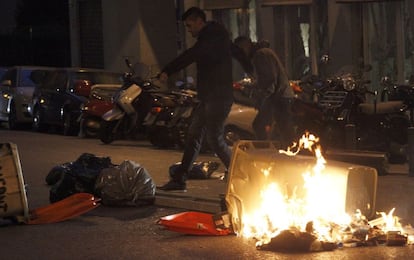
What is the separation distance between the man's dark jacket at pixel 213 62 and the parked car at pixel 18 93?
479 inches

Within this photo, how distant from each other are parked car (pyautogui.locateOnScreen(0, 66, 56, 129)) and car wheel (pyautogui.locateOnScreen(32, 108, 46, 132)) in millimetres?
635

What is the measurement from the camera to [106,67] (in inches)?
1062

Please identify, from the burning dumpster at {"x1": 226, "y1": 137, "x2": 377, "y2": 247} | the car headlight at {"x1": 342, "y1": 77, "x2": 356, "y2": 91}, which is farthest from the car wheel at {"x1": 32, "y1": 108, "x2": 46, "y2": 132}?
the burning dumpster at {"x1": 226, "y1": 137, "x2": 377, "y2": 247}

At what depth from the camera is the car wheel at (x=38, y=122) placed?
2191cm

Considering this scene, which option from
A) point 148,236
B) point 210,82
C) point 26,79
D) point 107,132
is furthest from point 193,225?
point 26,79

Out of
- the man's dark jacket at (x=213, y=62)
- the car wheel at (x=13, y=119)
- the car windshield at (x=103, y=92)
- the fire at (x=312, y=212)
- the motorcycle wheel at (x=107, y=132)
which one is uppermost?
the man's dark jacket at (x=213, y=62)

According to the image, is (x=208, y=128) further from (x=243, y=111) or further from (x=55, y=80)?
(x=55, y=80)

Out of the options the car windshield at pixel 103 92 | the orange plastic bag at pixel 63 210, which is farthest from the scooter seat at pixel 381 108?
the car windshield at pixel 103 92

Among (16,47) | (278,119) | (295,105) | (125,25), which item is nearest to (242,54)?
(278,119)

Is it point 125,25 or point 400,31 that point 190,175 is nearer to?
point 400,31

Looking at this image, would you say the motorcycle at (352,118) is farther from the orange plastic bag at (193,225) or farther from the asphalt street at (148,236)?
the orange plastic bag at (193,225)

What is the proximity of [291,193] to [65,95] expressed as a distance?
42.4 ft

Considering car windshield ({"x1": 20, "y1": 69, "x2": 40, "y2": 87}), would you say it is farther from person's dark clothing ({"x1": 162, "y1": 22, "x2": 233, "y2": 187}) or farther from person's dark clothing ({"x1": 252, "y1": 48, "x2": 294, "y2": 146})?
person's dark clothing ({"x1": 162, "y1": 22, "x2": 233, "y2": 187})

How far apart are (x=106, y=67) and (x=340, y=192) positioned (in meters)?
19.1
